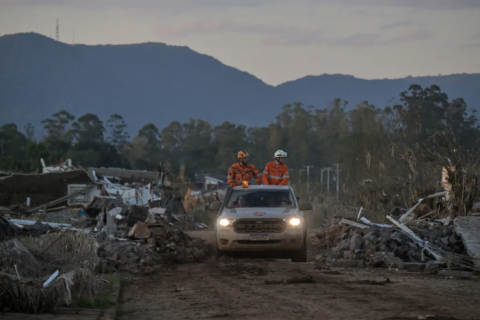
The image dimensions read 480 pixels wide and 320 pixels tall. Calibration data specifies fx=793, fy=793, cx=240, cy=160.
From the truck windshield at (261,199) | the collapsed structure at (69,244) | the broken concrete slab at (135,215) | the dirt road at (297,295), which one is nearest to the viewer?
the collapsed structure at (69,244)

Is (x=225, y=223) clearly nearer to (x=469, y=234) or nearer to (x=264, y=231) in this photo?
(x=264, y=231)

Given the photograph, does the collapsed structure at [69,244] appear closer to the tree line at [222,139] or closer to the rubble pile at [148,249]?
the rubble pile at [148,249]

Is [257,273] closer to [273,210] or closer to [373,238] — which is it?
[273,210]

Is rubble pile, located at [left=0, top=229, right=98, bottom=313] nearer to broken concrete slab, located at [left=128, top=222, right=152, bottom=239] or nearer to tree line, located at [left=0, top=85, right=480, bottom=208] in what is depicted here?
broken concrete slab, located at [left=128, top=222, right=152, bottom=239]

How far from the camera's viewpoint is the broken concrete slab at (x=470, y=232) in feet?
54.3

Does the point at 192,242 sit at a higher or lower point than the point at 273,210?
lower

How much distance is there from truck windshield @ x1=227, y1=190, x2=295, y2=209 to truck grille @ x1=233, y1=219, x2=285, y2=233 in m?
0.90

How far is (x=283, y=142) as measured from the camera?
14325cm

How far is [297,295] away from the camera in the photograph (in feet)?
38.2

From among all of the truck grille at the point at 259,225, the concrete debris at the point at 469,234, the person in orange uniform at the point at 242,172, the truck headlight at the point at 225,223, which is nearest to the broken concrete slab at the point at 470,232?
the concrete debris at the point at 469,234

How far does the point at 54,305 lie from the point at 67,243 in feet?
9.50

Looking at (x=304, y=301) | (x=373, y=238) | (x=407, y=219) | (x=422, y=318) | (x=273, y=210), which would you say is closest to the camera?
(x=422, y=318)

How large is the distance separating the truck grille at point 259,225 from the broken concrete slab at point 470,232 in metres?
4.01

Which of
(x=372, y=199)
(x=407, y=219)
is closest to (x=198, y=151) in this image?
(x=372, y=199)
